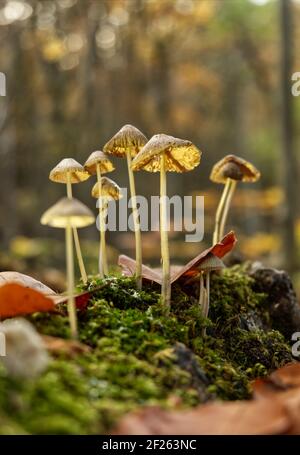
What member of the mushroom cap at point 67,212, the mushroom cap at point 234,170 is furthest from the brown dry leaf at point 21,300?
the mushroom cap at point 234,170

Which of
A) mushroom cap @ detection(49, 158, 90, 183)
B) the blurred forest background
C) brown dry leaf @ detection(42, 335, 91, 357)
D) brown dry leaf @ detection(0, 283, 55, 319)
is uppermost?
the blurred forest background

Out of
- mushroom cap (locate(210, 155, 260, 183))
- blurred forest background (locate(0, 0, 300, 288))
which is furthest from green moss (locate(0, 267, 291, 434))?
blurred forest background (locate(0, 0, 300, 288))

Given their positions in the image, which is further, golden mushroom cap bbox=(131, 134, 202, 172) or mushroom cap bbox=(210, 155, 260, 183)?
mushroom cap bbox=(210, 155, 260, 183)

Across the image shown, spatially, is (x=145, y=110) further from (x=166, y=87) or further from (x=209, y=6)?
(x=209, y=6)

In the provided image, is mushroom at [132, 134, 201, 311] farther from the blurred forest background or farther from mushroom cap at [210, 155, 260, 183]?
the blurred forest background

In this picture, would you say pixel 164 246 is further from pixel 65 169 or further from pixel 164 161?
pixel 65 169

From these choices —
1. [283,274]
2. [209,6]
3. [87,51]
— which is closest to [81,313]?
[283,274]
